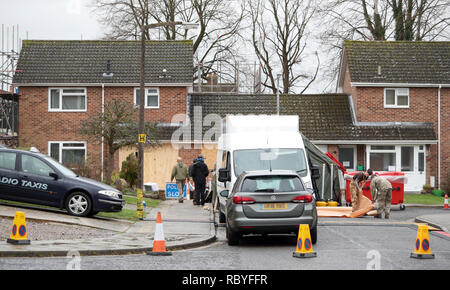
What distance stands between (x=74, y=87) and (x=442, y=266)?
90.4 ft

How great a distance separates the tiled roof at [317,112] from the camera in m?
36.0

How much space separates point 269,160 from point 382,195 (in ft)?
19.4

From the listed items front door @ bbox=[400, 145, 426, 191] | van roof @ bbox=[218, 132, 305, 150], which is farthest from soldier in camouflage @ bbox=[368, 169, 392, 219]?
front door @ bbox=[400, 145, 426, 191]

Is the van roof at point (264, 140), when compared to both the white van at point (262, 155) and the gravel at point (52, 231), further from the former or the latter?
the gravel at point (52, 231)

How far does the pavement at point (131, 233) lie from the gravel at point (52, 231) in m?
0.25

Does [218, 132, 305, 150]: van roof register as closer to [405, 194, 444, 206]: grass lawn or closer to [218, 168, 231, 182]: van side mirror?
[218, 168, 231, 182]: van side mirror

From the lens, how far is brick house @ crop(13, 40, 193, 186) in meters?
35.8

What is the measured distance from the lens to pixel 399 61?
3812cm

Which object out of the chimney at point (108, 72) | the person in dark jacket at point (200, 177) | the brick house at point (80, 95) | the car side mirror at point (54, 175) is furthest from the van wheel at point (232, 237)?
the chimney at point (108, 72)

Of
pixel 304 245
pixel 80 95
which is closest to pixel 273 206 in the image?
pixel 304 245

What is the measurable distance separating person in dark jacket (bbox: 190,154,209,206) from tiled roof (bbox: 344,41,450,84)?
14034mm

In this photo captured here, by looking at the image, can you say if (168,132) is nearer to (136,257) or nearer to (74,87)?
(74,87)
